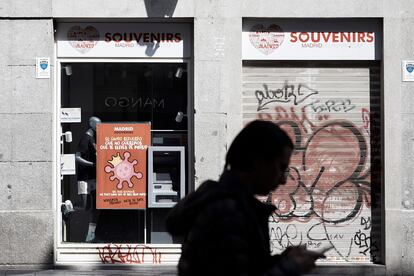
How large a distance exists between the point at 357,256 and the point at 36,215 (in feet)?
13.8

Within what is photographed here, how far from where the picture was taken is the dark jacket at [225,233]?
2586 mm

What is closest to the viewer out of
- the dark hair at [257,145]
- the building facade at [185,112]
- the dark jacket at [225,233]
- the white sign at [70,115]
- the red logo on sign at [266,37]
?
the dark jacket at [225,233]

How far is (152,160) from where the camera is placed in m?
11.0

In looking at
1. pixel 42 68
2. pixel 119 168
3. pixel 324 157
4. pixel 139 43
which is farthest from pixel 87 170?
pixel 324 157

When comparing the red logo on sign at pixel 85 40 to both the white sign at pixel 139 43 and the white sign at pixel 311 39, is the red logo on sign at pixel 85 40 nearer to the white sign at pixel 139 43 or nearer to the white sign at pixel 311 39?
the white sign at pixel 139 43

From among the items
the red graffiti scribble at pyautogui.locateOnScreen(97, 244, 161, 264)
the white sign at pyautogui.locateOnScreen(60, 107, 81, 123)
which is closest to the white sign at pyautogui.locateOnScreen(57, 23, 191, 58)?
the white sign at pyautogui.locateOnScreen(60, 107, 81, 123)

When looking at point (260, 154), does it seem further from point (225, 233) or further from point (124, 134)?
point (124, 134)

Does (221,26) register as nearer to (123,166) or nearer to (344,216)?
(123,166)

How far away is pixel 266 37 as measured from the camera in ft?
35.9

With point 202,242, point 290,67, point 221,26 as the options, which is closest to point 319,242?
point 290,67

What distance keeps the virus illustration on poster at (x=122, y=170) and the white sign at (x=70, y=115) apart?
0.71 meters

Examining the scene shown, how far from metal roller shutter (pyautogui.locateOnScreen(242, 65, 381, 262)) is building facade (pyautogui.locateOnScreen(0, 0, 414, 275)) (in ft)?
0.05

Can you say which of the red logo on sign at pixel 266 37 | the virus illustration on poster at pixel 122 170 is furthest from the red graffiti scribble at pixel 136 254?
the red logo on sign at pixel 266 37

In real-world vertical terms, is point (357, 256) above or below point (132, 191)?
below
